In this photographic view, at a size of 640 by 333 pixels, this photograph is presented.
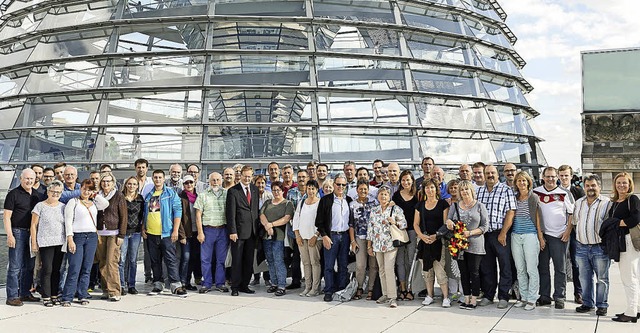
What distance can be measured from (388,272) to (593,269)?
2736 mm

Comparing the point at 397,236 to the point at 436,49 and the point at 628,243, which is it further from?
the point at 436,49

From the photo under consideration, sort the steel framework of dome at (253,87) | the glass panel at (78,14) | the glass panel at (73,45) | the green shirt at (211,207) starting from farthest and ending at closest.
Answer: the glass panel at (78,14) → the glass panel at (73,45) → the steel framework of dome at (253,87) → the green shirt at (211,207)

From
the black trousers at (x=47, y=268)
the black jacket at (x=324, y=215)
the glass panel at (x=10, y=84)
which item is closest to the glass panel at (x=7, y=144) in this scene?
the glass panel at (x=10, y=84)

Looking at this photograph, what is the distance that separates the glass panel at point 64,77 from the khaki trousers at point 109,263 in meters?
6.13

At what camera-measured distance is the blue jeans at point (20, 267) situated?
7273 mm

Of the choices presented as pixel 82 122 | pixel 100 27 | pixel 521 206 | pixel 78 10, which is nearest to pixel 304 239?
pixel 521 206

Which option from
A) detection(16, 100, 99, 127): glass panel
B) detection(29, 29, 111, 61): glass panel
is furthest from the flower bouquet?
detection(29, 29, 111, 61): glass panel

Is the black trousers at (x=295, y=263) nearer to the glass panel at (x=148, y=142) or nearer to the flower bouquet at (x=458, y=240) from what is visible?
the flower bouquet at (x=458, y=240)

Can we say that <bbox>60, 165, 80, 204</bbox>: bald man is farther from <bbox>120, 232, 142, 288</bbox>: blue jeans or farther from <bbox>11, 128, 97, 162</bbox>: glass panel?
<bbox>11, 128, 97, 162</bbox>: glass panel

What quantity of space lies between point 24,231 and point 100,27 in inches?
298

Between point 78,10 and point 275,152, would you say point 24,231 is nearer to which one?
point 275,152

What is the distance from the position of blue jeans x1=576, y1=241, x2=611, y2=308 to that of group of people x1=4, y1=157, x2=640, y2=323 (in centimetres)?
1

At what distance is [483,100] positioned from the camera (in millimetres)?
13578

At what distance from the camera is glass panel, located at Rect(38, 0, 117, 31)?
13773mm
